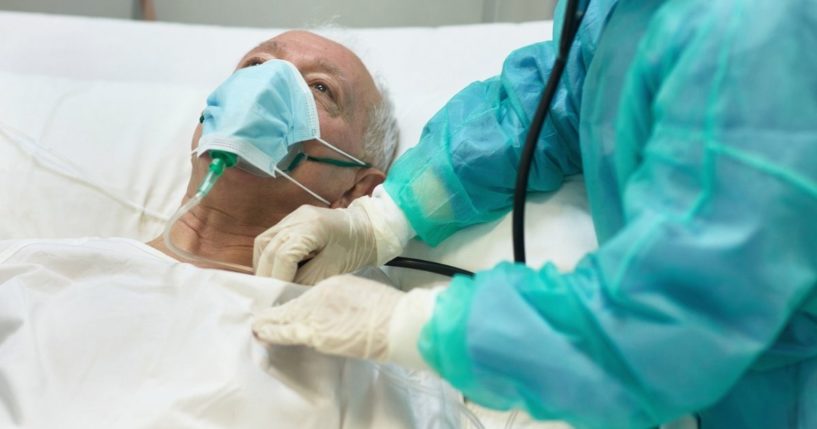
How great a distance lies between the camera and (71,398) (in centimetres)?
92

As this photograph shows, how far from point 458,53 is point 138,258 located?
43.1 inches

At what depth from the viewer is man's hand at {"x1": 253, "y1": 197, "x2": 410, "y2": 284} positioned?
110 cm

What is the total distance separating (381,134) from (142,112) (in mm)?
643

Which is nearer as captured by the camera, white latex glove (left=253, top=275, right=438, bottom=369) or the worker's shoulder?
the worker's shoulder

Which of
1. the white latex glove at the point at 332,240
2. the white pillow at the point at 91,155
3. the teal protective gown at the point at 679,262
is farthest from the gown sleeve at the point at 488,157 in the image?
the white pillow at the point at 91,155

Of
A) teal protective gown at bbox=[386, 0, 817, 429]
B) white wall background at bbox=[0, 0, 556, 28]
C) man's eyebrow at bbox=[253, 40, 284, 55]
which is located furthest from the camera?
white wall background at bbox=[0, 0, 556, 28]

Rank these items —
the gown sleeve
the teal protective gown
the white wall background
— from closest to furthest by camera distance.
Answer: the teal protective gown, the gown sleeve, the white wall background

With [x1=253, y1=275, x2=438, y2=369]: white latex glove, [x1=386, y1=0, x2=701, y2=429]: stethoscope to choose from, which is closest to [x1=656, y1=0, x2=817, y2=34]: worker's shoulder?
[x1=386, y1=0, x2=701, y2=429]: stethoscope

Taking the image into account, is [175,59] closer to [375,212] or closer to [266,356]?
[375,212]

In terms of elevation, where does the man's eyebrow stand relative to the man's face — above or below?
above

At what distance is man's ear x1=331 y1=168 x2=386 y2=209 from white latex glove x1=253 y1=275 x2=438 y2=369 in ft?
1.87

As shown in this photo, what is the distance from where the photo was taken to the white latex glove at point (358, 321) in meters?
0.80

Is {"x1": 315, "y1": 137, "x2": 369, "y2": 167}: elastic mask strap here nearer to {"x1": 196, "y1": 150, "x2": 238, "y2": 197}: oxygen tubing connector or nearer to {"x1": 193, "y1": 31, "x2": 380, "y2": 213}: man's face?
{"x1": 193, "y1": 31, "x2": 380, "y2": 213}: man's face

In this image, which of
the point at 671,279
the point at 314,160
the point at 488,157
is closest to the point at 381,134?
the point at 314,160
